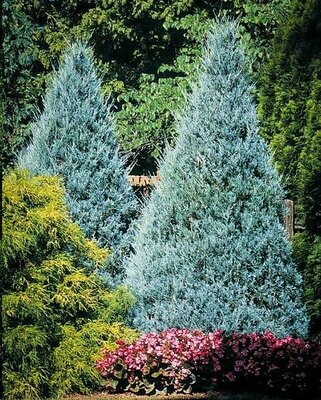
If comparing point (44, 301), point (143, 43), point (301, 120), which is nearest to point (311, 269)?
point (301, 120)

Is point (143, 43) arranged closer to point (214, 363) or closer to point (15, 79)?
point (15, 79)

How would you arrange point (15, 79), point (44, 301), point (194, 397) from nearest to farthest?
point (194, 397), point (44, 301), point (15, 79)

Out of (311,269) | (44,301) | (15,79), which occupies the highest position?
(15,79)

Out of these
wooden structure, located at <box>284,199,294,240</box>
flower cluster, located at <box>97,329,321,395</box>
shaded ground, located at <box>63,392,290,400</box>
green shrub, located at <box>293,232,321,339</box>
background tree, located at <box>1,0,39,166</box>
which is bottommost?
shaded ground, located at <box>63,392,290,400</box>

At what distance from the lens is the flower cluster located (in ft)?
21.0

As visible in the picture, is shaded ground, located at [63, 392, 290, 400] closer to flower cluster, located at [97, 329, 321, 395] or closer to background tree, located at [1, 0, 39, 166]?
flower cluster, located at [97, 329, 321, 395]

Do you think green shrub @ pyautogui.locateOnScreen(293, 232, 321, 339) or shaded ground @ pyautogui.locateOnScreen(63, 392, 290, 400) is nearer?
shaded ground @ pyautogui.locateOnScreen(63, 392, 290, 400)

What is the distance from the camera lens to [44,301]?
6.52 metres

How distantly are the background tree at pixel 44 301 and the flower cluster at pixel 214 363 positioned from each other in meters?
0.36

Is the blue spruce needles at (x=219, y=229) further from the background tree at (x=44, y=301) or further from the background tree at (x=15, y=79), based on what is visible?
the background tree at (x=15, y=79)

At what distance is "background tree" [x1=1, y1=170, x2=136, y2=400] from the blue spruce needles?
2.26ft

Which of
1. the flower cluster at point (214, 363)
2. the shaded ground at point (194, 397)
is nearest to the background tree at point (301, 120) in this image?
the flower cluster at point (214, 363)

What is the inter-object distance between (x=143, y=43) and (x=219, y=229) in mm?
7394

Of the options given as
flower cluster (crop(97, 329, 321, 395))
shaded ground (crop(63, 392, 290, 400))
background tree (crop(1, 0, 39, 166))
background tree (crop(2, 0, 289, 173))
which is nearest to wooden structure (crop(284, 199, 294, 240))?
flower cluster (crop(97, 329, 321, 395))
